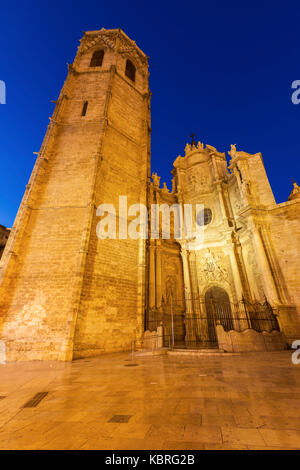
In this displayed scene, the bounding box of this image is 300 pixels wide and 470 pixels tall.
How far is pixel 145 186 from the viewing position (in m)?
14.2

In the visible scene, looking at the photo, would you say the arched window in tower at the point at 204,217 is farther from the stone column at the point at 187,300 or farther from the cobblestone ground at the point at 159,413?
the cobblestone ground at the point at 159,413

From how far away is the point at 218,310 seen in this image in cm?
1288

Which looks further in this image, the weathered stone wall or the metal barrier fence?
the weathered stone wall

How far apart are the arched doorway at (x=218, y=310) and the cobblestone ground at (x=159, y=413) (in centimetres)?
816

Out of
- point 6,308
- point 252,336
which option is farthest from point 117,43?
point 252,336

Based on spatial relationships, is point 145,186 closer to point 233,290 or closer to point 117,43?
point 233,290

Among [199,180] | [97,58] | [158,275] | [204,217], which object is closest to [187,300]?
[158,275]

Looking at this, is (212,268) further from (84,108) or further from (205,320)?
(84,108)

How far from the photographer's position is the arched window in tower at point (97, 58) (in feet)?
56.7

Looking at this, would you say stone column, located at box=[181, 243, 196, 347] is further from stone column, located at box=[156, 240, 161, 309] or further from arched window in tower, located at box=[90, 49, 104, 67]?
arched window in tower, located at box=[90, 49, 104, 67]

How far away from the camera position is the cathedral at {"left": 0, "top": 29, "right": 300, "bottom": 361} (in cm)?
884

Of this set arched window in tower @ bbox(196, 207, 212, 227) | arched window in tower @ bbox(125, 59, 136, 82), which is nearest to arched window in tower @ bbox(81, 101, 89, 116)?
arched window in tower @ bbox(125, 59, 136, 82)

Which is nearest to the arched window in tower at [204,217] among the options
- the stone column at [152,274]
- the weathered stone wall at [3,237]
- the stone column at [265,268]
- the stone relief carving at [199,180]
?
the stone relief carving at [199,180]

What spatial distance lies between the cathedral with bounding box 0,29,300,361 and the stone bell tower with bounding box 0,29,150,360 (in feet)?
0.18
